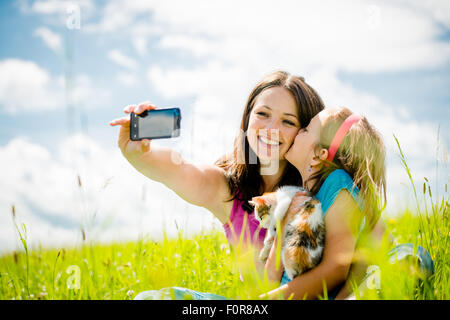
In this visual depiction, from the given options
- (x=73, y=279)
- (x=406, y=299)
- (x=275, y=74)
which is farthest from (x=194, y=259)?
(x=406, y=299)

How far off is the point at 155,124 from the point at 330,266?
1096 millimetres

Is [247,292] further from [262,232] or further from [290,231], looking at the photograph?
[262,232]

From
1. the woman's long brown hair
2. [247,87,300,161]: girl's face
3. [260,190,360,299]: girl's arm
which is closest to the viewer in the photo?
[260,190,360,299]: girl's arm

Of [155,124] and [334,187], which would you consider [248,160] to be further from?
[334,187]

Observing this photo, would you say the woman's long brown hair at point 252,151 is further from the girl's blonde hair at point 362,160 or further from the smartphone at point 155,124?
the smartphone at point 155,124

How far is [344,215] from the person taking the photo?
1.62m

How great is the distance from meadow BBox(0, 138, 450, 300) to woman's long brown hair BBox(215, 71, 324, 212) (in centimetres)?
45

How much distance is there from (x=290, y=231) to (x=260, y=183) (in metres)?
1.03

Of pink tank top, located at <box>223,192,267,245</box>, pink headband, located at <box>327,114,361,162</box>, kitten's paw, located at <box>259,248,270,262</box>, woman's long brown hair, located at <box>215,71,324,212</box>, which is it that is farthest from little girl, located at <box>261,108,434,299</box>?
pink tank top, located at <box>223,192,267,245</box>

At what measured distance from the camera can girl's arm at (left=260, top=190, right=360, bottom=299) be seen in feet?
5.05

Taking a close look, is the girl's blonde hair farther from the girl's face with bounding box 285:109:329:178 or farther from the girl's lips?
the girl's lips

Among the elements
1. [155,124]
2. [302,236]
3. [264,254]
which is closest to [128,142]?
[155,124]

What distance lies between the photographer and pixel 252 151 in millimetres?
2676

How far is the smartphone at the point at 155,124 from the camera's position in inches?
74.1
